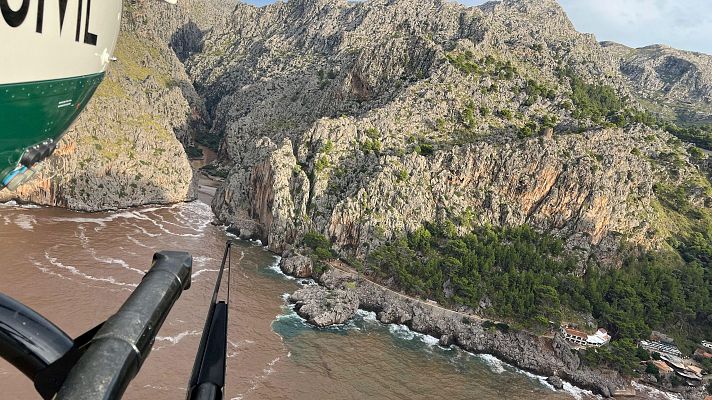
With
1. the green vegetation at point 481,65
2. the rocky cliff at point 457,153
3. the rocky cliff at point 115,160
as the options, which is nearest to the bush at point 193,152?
the rocky cliff at point 115,160

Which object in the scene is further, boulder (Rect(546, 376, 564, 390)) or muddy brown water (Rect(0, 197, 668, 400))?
boulder (Rect(546, 376, 564, 390))

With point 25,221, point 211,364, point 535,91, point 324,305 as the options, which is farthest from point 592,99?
point 25,221

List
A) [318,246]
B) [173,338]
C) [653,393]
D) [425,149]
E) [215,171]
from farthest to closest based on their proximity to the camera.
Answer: [215,171]
[425,149]
[318,246]
[653,393]
[173,338]

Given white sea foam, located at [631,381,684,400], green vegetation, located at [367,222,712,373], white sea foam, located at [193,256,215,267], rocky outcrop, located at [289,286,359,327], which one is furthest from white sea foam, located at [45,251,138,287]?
white sea foam, located at [631,381,684,400]

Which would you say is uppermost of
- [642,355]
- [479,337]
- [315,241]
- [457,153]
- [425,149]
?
[457,153]

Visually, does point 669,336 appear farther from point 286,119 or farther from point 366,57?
point 286,119

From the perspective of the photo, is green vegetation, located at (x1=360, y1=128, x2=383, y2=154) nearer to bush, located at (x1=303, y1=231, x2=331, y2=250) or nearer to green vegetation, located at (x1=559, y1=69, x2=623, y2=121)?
bush, located at (x1=303, y1=231, x2=331, y2=250)

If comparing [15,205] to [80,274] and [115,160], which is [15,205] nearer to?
[115,160]
